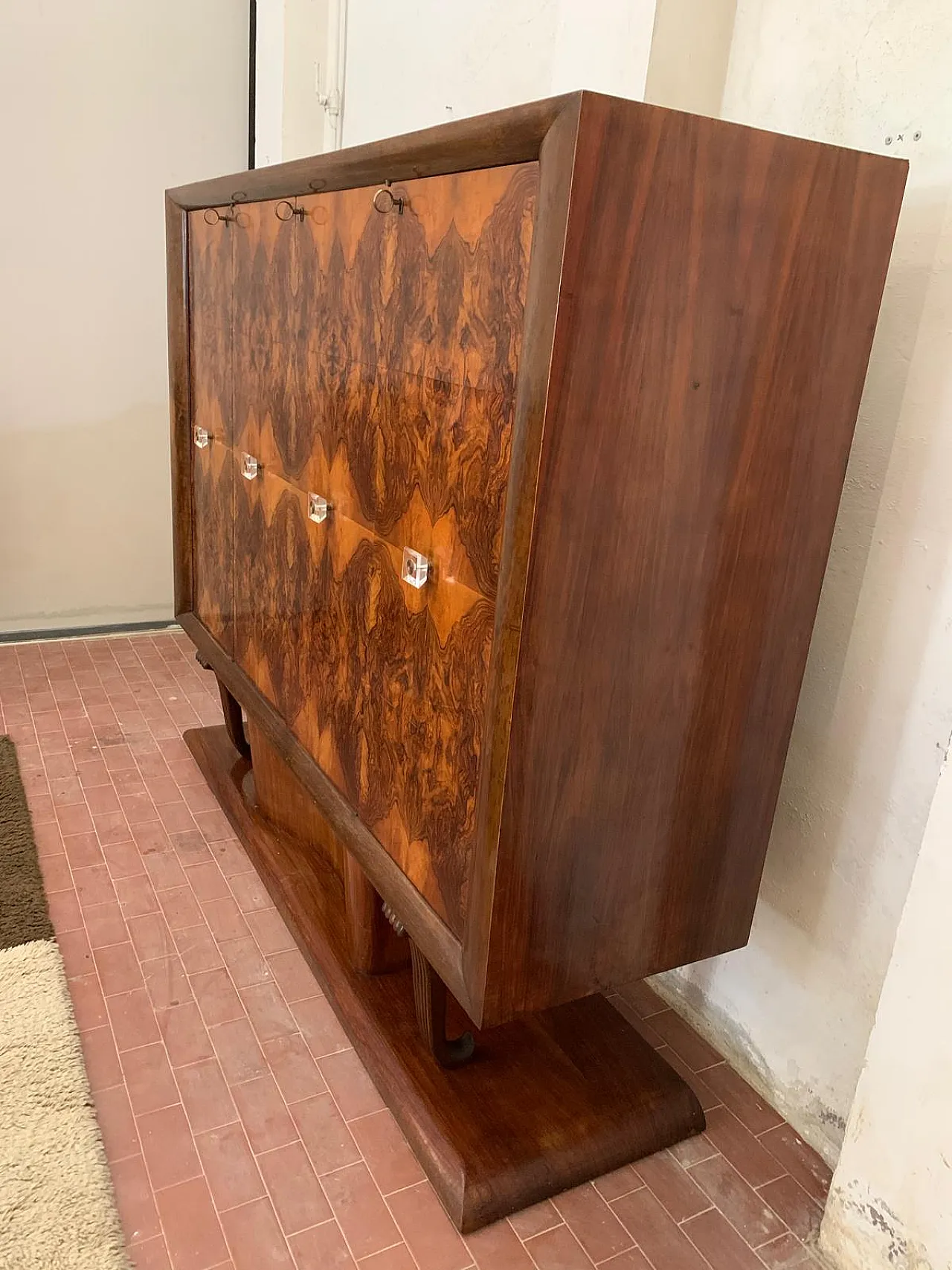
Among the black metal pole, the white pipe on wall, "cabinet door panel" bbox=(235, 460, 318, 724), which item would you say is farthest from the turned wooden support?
the black metal pole

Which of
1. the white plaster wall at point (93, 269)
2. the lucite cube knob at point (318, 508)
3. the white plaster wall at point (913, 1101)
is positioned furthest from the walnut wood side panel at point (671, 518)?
the white plaster wall at point (93, 269)

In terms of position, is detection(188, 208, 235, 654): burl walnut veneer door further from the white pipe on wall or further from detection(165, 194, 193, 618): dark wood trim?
the white pipe on wall

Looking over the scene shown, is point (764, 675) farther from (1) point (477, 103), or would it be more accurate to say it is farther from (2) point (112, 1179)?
(1) point (477, 103)

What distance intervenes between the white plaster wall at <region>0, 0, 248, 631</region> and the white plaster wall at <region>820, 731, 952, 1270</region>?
2868 mm

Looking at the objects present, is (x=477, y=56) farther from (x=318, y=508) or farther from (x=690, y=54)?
(x=318, y=508)

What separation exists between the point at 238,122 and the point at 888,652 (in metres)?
3.02

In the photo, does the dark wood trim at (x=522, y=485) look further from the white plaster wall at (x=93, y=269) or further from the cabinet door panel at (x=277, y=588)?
the white plaster wall at (x=93, y=269)

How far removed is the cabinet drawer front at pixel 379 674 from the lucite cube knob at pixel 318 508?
0.05 feet

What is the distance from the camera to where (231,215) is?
2.01 m

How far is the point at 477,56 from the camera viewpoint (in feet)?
7.34

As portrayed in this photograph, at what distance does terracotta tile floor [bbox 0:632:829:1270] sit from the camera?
144 cm

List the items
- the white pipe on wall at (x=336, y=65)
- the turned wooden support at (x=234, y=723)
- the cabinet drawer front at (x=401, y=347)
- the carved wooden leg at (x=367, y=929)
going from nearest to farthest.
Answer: the cabinet drawer front at (x=401, y=347) → the carved wooden leg at (x=367, y=929) → the turned wooden support at (x=234, y=723) → the white pipe on wall at (x=336, y=65)

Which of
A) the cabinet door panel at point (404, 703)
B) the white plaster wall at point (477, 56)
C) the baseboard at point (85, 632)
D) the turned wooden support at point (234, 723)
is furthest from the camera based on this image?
the baseboard at point (85, 632)

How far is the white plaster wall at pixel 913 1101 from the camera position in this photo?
1247 millimetres
